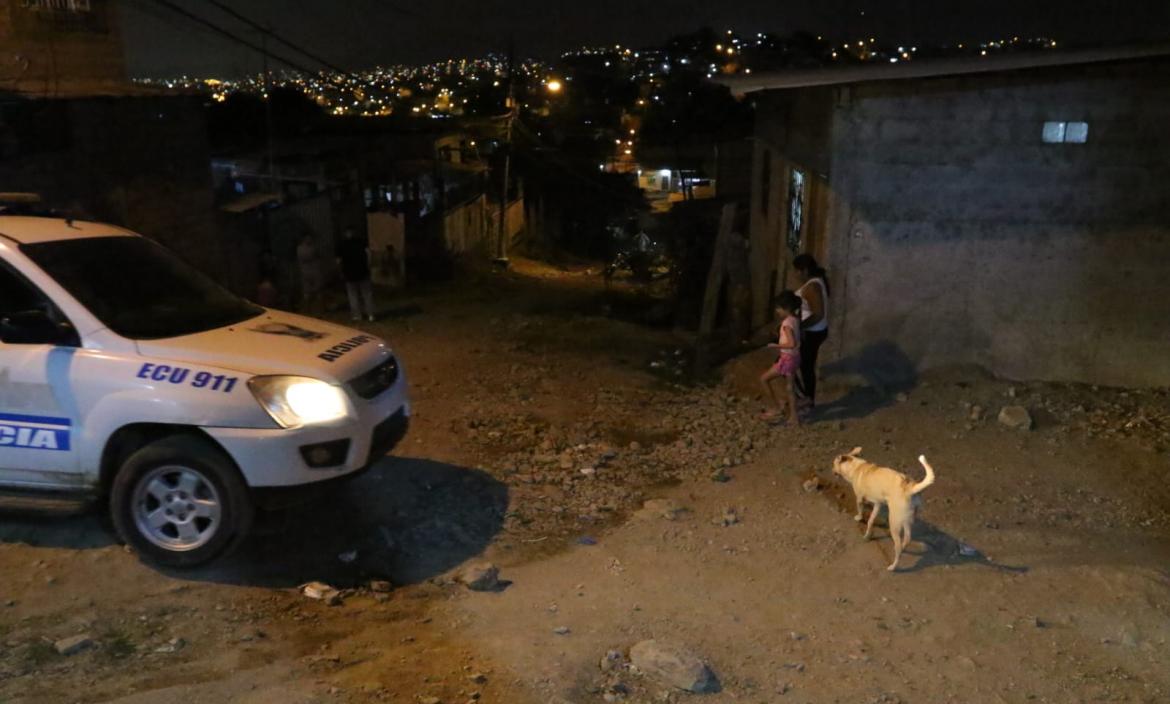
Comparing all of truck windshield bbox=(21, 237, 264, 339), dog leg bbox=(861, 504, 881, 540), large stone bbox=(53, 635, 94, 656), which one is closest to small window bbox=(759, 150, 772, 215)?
dog leg bbox=(861, 504, 881, 540)

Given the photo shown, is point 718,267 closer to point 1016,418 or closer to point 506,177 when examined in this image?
point 1016,418

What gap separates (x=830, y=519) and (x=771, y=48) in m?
41.6

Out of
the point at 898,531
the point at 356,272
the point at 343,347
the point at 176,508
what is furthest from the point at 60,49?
the point at 898,531

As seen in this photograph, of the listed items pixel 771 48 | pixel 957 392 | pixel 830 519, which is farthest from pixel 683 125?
pixel 830 519

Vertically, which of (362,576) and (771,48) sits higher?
(771,48)

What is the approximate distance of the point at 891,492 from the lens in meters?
5.41

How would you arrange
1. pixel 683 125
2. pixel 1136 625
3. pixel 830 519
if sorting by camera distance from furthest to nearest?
pixel 683 125
pixel 830 519
pixel 1136 625

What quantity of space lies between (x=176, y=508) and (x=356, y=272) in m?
8.14

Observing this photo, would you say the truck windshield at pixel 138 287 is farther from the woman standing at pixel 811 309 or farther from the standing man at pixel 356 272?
the standing man at pixel 356 272

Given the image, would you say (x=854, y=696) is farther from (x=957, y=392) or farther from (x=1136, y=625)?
(x=957, y=392)

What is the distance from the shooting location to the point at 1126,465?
7184 mm

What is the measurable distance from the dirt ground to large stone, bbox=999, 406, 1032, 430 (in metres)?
0.11

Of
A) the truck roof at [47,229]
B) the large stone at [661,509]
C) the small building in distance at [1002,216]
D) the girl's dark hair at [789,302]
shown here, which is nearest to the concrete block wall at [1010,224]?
the small building in distance at [1002,216]

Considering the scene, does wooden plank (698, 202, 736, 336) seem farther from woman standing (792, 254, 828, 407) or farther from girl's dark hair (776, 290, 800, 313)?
girl's dark hair (776, 290, 800, 313)
